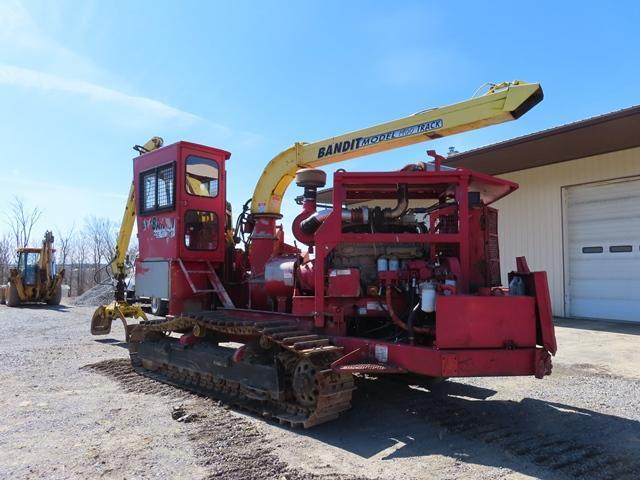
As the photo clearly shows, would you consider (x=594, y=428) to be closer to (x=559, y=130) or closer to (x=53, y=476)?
(x=53, y=476)

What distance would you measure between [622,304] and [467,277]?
9.98 meters

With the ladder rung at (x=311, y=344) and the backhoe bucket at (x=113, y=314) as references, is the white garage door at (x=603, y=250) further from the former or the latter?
the backhoe bucket at (x=113, y=314)

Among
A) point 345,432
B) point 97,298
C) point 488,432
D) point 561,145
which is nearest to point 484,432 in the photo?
point 488,432

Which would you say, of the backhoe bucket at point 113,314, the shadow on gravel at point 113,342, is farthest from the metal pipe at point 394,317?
the shadow on gravel at point 113,342

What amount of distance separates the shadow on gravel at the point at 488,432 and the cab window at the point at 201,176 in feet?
11.4

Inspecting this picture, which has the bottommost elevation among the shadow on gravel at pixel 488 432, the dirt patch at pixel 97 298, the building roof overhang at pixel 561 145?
the shadow on gravel at pixel 488 432

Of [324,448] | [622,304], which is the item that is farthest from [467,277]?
[622,304]

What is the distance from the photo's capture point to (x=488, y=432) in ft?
16.0

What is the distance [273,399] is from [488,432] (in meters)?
2.10

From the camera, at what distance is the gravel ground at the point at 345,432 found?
4.02 m

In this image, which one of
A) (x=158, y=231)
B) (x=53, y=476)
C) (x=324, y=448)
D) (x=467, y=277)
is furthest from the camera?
(x=158, y=231)

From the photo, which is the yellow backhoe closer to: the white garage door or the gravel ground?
the gravel ground

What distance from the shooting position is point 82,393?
20.9 feet

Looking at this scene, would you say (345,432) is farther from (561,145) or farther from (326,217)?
(561,145)
